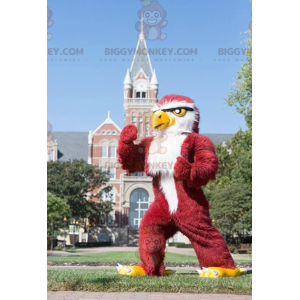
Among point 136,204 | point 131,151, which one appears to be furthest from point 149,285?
point 136,204

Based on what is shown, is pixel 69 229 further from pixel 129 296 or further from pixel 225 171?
Answer: pixel 129 296

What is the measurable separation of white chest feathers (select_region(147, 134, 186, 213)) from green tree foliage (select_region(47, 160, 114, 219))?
41.9 ft

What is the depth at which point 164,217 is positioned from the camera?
16.7 ft

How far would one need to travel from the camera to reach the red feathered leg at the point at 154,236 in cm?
506

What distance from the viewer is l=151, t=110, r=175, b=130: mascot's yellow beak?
16.9 ft

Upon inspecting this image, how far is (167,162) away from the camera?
16.6 ft

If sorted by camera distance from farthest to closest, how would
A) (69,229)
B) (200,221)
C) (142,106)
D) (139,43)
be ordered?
(69,229) → (142,106) → (139,43) → (200,221)

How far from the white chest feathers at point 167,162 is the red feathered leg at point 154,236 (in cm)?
11

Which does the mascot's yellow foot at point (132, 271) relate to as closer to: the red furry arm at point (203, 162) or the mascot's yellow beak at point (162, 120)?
the red furry arm at point (203, 162)

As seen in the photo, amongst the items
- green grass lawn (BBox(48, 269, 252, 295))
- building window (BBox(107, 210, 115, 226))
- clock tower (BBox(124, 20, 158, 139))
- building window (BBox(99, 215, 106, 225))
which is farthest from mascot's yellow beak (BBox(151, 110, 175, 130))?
building window (BBox(107, 210, 115, 226))

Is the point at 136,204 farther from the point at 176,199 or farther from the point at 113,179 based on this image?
the point at 176,199

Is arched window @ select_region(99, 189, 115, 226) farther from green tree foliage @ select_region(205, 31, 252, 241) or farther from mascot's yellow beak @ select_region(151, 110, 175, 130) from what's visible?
mascot's yellow beak @ select_region(151, 110, 175, 130)
